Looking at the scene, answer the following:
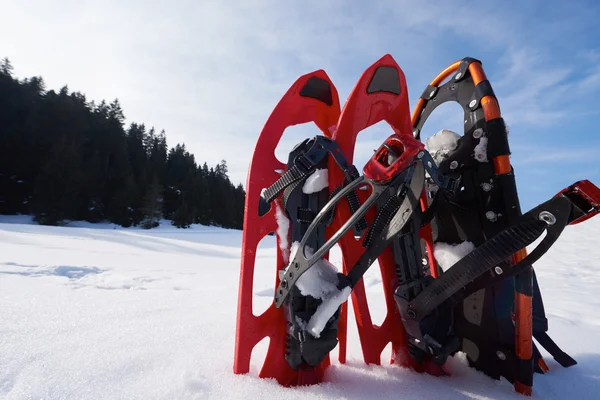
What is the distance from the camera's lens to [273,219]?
4.92 ft

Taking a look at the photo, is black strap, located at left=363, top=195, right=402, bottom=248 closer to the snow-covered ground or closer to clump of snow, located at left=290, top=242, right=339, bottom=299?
clump of snow, located at left=290, top=242, right=339, bottom=299

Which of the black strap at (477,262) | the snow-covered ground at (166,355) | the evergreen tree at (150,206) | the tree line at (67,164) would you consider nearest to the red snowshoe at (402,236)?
the black strap at (477,262)

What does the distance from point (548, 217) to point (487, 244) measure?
0.21 meters

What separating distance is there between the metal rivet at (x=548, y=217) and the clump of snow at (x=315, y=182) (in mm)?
868

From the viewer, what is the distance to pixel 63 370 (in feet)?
3.81

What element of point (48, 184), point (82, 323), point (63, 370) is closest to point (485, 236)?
point (63, 370)

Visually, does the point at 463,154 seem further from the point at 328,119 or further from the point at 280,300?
the point at 280,300

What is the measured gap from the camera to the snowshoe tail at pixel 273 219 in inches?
51.0

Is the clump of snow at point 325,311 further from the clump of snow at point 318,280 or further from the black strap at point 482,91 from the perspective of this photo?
the black strap at point 482,91

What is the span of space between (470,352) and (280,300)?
989 millimetres

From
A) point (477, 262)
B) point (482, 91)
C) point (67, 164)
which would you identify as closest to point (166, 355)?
point (477, 262)

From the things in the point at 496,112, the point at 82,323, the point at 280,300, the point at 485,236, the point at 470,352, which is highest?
the point at 496,112

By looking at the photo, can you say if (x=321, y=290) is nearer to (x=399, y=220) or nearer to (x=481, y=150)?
(x=399, y=220)

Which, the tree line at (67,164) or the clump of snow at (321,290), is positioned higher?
the tree line at (67,164)
